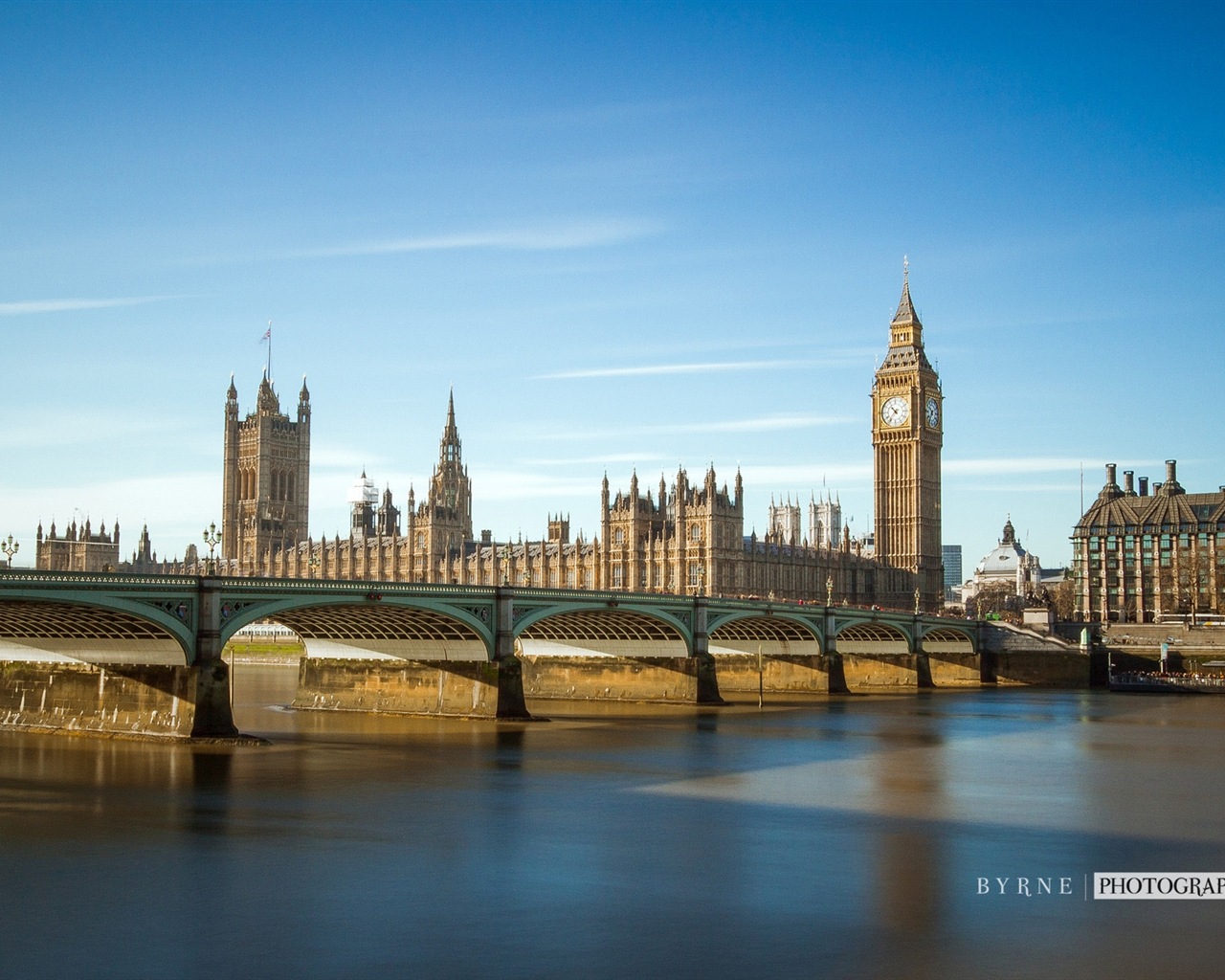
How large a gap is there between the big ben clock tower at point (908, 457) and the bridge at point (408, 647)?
148 feet

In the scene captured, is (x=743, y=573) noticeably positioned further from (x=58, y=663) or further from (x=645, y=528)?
(x=58, y=663)

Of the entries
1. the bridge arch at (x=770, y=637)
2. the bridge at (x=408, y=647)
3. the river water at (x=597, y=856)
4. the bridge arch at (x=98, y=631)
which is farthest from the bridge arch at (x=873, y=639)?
the bridge arch at (x=98, y=631)

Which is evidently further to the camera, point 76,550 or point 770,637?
point 76,550

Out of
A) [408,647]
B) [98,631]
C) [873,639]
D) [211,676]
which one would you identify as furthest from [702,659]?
[98,631]

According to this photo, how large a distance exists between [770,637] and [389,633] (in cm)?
3176

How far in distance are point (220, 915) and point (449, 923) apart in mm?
3742

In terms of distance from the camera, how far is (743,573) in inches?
4562

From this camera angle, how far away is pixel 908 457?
461ft

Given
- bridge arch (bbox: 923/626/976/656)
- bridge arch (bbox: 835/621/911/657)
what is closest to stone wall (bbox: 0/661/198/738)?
bridge arch (bbox: 835/621/911/657)

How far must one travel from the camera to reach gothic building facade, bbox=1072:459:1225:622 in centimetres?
12975

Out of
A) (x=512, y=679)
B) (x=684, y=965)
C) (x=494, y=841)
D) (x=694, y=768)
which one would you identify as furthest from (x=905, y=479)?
(x=684, y=965)

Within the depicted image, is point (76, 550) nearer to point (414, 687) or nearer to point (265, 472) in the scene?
point (265, 472)

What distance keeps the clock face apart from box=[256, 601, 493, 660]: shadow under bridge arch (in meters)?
87.9

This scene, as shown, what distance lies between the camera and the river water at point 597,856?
20.2 meters
